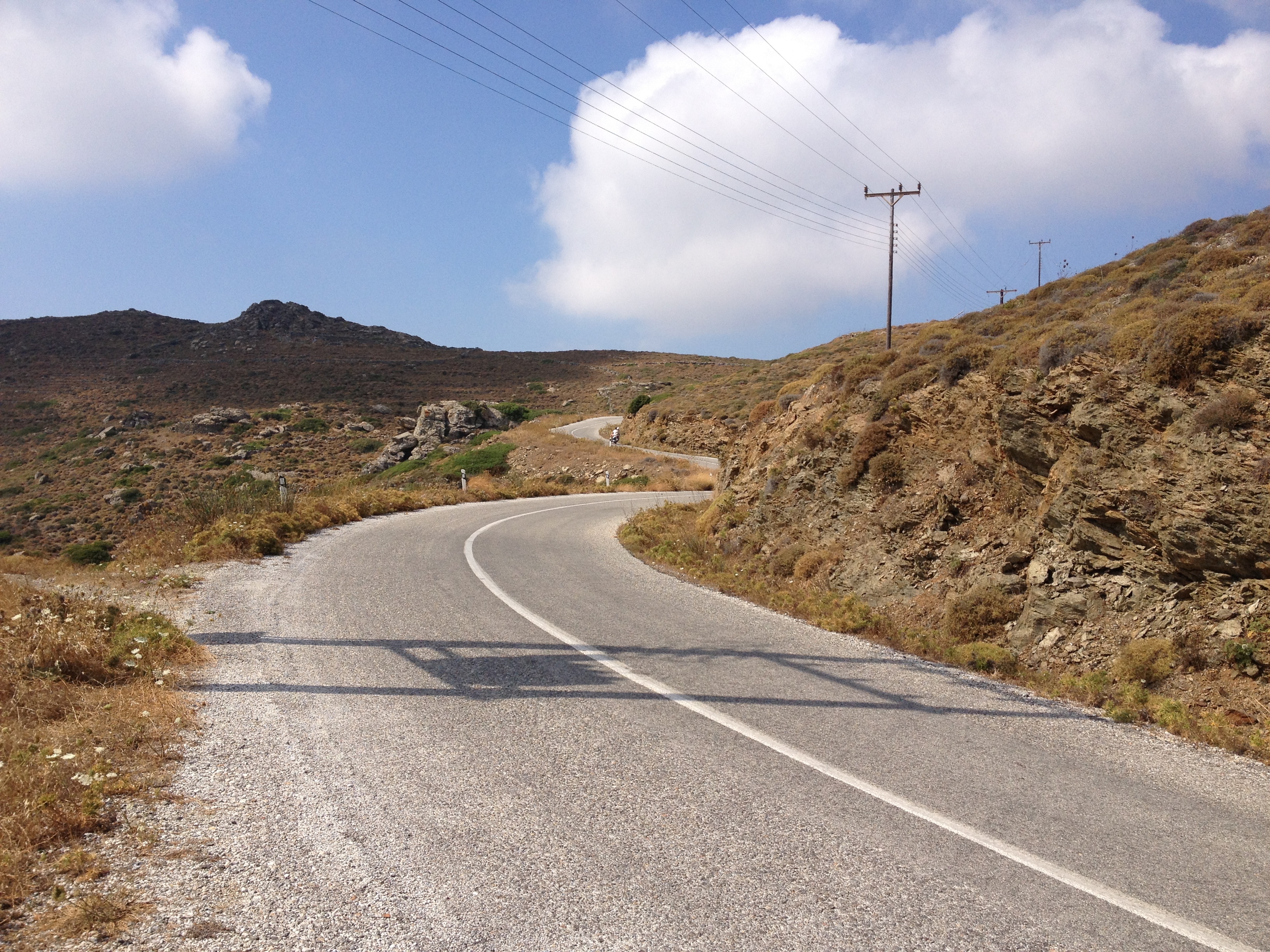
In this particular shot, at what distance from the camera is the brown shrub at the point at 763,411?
17625mm

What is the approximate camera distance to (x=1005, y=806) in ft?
14.3

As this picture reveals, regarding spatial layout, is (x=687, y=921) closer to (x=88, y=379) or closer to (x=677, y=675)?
(x=677, y=675)

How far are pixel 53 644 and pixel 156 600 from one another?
352 cm

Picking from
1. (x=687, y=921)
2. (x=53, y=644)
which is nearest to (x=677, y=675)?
(x=687, y=921)

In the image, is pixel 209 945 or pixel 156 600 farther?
pixel 156 600

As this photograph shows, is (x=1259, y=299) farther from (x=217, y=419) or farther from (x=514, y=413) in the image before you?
(x=217, y=419)

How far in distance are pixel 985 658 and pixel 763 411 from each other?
10.9m

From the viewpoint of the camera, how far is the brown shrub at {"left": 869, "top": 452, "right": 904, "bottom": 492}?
11.4m

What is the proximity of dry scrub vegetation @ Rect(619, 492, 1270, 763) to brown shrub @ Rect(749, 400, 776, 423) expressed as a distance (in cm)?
422

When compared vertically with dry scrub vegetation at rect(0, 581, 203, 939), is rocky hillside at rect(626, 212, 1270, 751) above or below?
above

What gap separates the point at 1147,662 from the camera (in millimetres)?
6605

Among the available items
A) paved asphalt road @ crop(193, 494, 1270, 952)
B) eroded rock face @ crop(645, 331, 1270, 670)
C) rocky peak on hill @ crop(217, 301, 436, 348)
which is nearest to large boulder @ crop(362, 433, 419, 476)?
eroded rock face @ crop(645, 331, 1270, 670)

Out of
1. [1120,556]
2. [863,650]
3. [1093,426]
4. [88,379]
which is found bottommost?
[863,650]

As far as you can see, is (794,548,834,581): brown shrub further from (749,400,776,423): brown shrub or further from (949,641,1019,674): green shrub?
(749,400,776,423): brown shrub
